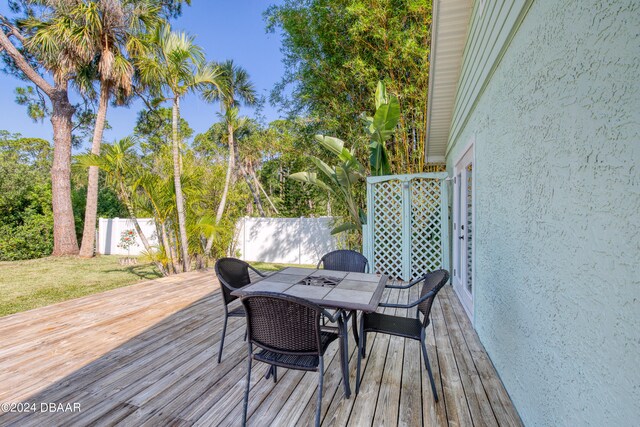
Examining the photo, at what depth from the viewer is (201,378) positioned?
237 cm

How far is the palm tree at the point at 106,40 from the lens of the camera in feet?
26.1

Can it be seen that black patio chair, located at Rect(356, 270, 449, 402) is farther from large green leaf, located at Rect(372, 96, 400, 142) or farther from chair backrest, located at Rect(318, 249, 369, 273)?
large green leaf, located at Rect(372, 96, 400, 142)

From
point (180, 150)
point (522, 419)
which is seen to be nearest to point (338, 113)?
point (180, 150)

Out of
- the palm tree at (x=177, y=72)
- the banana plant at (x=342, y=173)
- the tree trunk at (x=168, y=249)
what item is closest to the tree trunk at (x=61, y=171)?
the palm tree at (x=177, y=72)

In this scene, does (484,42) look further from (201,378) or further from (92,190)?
(92,190)

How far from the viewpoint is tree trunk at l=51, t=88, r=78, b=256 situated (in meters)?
9.34

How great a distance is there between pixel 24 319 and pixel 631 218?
18.3ft

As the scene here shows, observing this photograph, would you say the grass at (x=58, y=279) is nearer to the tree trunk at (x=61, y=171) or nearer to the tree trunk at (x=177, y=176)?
the tree trunk at (x=61, y=171)

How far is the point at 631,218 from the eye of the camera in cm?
96

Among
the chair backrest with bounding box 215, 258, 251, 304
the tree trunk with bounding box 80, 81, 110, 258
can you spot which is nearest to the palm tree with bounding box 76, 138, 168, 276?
the chair backrest with bounding box 215, 258, 251, 304

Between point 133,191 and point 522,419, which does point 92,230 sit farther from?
point 522,419

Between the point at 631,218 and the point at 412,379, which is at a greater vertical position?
the point at 631,218

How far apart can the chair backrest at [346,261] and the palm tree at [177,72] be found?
3.97 m

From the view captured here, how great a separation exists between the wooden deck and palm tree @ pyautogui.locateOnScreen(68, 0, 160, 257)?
735cm
